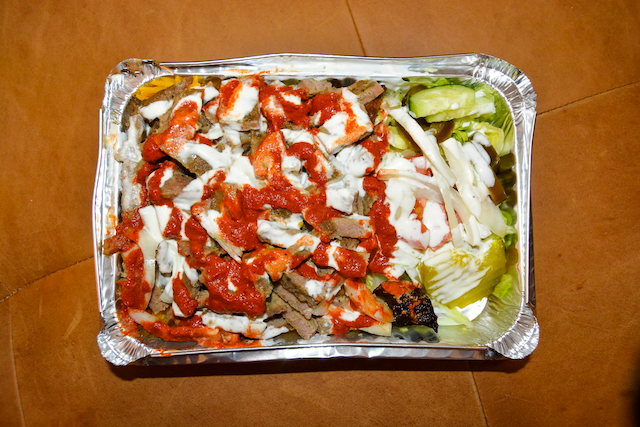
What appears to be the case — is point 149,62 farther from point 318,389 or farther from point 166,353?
point 318,389

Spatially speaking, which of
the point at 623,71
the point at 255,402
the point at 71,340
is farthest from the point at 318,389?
the point at 623,71

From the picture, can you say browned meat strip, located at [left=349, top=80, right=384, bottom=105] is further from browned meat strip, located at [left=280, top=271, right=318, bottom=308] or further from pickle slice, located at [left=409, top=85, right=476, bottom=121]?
browned meat strip, located at [left=280, top=271, right=318, bottom=308]

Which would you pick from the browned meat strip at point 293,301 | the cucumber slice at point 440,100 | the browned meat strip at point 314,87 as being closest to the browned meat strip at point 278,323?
the browned meat strip at point 293,301

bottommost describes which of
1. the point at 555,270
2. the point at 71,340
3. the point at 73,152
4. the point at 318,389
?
the point at 318,389

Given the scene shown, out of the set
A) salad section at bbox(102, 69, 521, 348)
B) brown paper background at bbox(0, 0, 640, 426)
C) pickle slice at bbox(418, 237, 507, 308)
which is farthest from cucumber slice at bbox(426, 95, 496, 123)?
pickle slice at bbox(418, 237, 507, 308)

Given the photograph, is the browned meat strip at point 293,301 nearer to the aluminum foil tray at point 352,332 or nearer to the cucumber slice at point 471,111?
the aluminum foil tray at point 352,332

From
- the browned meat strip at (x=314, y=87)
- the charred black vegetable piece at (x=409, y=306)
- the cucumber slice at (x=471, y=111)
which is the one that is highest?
the browned meat strip at (x=314, y=87)

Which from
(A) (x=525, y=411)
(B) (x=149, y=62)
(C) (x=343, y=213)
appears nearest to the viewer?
(C) (x=343, y=213)
